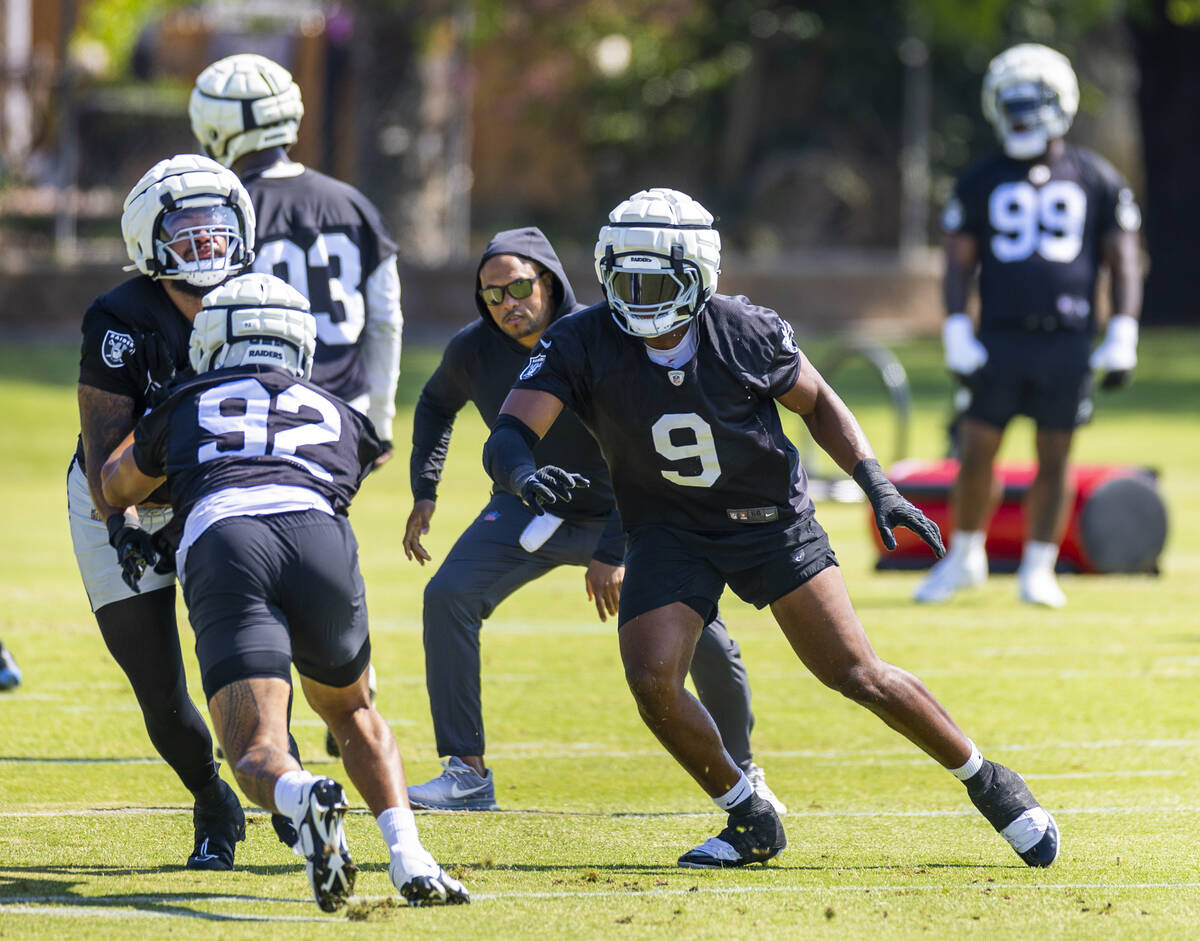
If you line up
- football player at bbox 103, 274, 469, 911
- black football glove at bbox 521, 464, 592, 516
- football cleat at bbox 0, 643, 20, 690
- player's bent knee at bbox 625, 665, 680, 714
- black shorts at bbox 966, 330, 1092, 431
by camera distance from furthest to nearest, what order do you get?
black shorts at bbox 966, 330, 1092, 431 → football cleat at bbox 0, 643, 20, 690 → player's bent knee at bbox 625, 665, 680, 714 → black football glove at bbox 521, 464, 592, 516 → football player at bbox 103, 274, 469, 911

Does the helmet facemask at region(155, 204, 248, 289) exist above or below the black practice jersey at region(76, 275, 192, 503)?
above

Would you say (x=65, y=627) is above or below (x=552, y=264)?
below

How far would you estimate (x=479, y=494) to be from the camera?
52.7 feet

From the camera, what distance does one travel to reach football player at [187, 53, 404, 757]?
7.05 m

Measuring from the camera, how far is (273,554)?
4918 millimetres

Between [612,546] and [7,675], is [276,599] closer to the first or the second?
[612,546]

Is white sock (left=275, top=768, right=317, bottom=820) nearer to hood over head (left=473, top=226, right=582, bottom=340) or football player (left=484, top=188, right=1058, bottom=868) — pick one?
football player (left=484, top=188, right=1058, bottom=868)

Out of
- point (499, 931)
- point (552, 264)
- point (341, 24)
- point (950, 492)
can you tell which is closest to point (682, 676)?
point (499, 931)

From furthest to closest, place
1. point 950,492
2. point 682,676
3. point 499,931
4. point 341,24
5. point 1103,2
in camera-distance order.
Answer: point 341,24
point 1103,2
point 950,492
point 682,676
point 499,931

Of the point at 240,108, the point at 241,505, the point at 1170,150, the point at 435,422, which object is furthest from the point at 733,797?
the point at 1170,150

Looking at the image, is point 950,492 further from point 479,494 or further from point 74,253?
point 74,253

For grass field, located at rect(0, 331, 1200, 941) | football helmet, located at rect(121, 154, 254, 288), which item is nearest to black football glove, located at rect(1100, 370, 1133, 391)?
grass field, located at rect(0, 331, 1200, 941)

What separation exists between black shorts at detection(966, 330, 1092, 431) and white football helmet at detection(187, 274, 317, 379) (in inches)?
230

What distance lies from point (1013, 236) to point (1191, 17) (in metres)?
15.3
